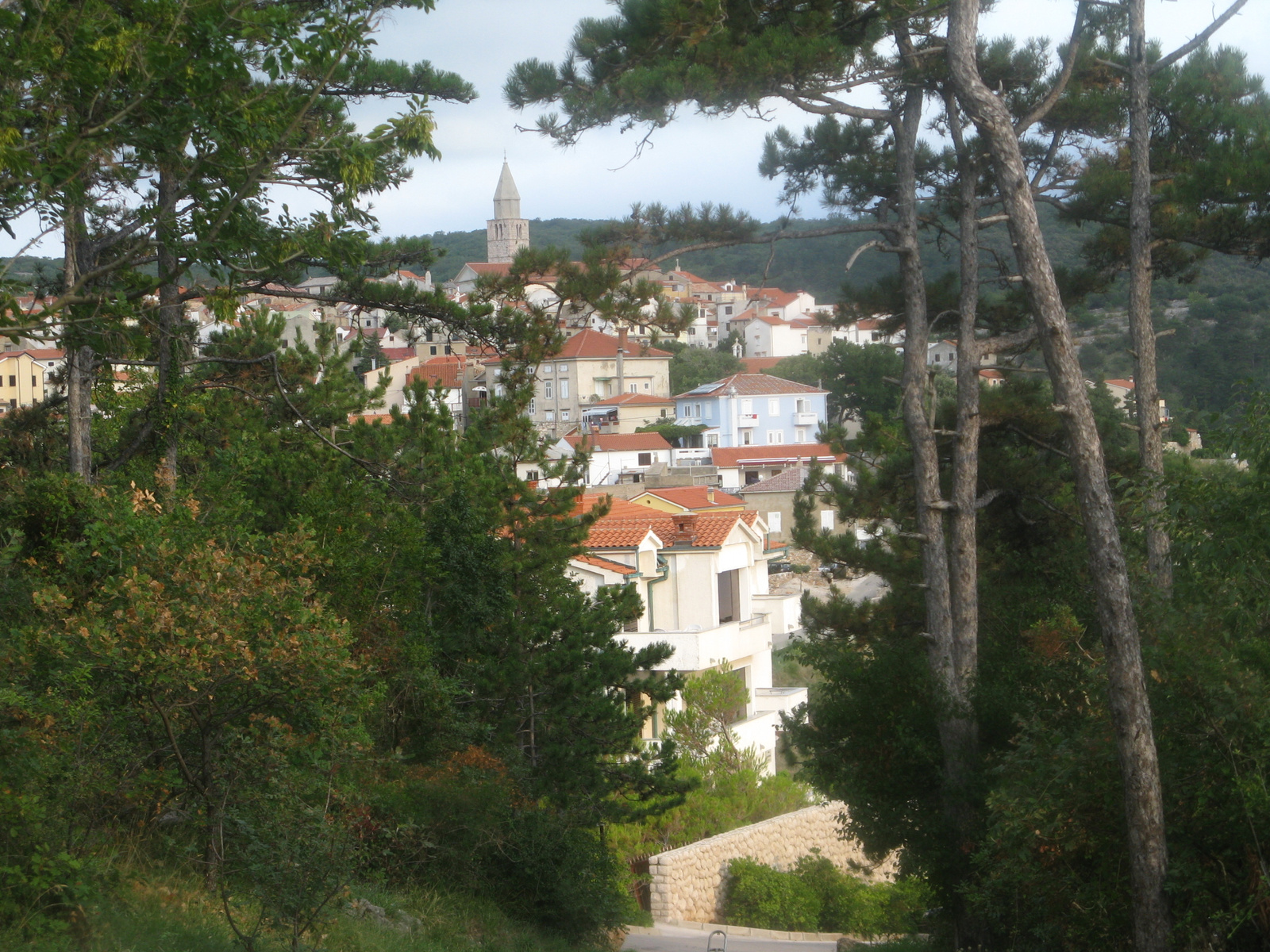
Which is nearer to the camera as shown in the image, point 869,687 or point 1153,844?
point 1153,844

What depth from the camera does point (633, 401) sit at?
7650cm

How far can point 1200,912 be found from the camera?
23.2 ft

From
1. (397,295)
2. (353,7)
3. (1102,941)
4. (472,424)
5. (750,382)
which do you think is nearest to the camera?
(353,7)

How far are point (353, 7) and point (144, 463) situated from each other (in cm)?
817

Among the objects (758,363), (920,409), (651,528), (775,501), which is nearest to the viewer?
(920,409)

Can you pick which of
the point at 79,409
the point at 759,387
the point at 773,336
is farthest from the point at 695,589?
the point at 773,336

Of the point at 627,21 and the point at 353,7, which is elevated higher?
the point at 627,21

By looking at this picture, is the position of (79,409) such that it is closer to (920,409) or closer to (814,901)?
(920,409)

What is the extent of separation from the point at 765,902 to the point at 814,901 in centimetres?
117

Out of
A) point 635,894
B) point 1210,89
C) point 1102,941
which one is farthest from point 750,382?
point 1102,941

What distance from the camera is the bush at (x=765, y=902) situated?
21.1 m

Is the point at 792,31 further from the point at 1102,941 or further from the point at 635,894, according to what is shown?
the point at 635,894

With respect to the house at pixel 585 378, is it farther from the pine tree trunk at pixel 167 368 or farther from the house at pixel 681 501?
the pine tree trunk at pixel 167 368

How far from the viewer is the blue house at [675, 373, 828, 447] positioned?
251ft
